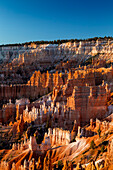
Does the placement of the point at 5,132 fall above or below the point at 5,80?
below

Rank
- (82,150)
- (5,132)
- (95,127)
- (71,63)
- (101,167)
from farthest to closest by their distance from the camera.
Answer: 1. (71,63)
2. (5,132)
3. (95,127)
4. (82,150)
5. (101,167)

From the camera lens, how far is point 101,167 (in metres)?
13.5

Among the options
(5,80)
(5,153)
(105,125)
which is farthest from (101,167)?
(5,80)

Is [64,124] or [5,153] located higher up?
[64,124]

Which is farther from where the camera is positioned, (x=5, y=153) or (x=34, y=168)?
(x=5, y=153)

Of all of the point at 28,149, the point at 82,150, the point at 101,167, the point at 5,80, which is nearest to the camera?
the point at 101,167

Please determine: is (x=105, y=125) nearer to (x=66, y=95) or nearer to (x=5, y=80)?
(x=66, y=95)

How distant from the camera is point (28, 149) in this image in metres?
23.2

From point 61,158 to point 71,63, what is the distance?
62.3 meters

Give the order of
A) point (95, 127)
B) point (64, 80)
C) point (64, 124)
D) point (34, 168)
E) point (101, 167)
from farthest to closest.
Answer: point (64, 80) < point (64, 124) < point (95, 127) < point (34, 168) < point (101, 167)

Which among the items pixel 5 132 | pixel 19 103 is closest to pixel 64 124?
pixel 5 132

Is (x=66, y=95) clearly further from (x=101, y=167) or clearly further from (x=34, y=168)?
(x=101, y=167)

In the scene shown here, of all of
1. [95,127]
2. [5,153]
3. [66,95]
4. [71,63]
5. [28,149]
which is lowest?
[5,153]

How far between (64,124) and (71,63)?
2067 inches
